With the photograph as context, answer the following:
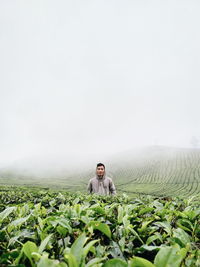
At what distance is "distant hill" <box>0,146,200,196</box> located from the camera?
54.6 metres

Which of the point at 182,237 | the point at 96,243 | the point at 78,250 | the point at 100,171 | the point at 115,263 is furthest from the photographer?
the point at 100,171

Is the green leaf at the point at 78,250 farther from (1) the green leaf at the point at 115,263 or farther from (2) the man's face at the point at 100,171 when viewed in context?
(2) the man's face at the point at 100,171

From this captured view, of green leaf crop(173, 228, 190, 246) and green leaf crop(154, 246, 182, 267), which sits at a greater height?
green leaf crop(154, 246, 182, 267)

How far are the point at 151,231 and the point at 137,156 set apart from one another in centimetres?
10674

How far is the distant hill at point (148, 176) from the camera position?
54.6 metres

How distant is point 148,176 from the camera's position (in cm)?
7138

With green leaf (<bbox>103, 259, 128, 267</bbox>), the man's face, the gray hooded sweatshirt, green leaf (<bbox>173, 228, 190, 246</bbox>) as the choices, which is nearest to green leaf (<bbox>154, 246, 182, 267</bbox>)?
green leaf (<bbox>103, 259, 128, 267</bbox>)

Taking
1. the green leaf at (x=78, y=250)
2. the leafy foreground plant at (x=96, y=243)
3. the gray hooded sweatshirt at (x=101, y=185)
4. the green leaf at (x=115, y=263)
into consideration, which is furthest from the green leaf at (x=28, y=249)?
the gray hooded sweatshirt at (x=101, y=185)

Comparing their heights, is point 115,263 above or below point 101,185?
above

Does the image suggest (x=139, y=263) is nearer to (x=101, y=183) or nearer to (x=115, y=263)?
(x=115, y=263)

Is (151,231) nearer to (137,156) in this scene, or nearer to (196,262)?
(196,262)

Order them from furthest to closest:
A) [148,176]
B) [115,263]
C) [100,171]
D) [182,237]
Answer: [148,176], [100,171], [182,237], [115,263]

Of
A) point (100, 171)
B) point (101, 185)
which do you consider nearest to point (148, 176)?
point (101, 185)

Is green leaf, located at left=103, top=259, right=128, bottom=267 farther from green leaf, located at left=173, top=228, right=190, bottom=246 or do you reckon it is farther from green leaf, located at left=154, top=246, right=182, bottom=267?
green leaf, located at left=173, top=228, right=190, bottom=246
